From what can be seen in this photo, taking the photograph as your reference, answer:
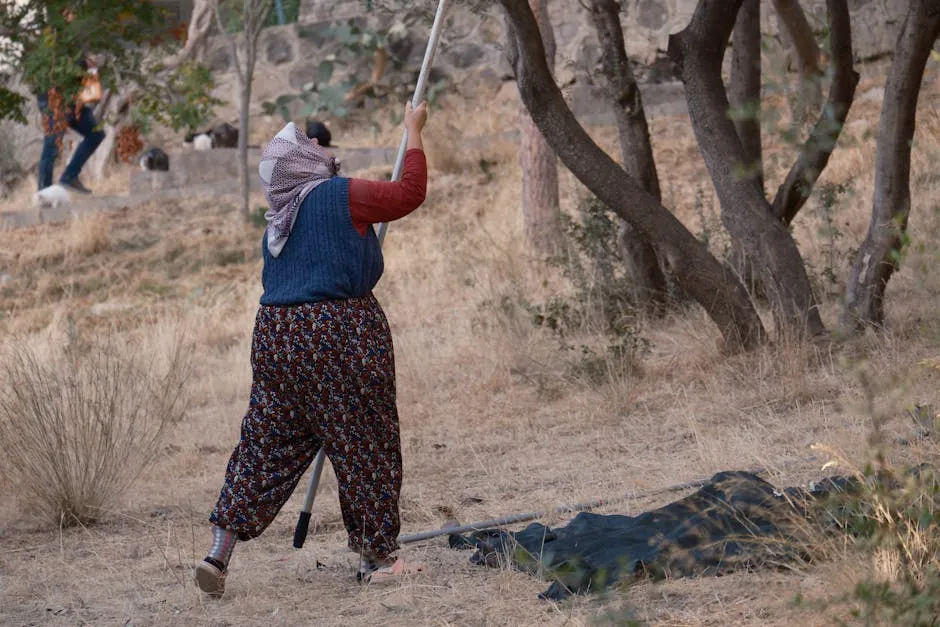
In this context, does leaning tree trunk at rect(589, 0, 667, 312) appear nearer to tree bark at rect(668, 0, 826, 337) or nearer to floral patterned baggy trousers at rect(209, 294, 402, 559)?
tree bark at rect(668, 0, 826, 337)

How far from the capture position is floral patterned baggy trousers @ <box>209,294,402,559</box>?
431cm

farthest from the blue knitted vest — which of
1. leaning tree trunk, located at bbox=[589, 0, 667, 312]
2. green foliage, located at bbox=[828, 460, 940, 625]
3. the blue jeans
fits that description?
the blue jeans

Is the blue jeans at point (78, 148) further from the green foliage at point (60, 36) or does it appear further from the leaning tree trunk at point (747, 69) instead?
the leaning tree trunk at point (747, 69)

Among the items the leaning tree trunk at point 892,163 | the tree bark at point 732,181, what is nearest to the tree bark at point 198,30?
the tree bark at point 732,181

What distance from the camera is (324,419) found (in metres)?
4.36

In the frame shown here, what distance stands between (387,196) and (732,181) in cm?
362

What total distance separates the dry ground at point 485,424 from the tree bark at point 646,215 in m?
0.25

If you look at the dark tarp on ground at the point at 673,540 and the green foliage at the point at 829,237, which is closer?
the dark tarp on ground at the point at 673,540

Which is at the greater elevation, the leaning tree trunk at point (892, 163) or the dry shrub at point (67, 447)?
the leaning tree trunk at point (892, 163)

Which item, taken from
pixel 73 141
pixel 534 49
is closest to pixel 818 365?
pixel 534 49

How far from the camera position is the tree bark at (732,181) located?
738 cm

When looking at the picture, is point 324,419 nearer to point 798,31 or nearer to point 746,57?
point 746,57

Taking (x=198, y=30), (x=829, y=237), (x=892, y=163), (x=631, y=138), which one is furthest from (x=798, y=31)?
(x=198, y=30)

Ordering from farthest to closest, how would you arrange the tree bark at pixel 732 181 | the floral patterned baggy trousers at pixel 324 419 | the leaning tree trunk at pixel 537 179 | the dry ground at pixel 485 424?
the leaning tree trunk at pixel 537 179 → the tree bark at pixel 732 181 → the floral patterned baggy trousers at pixel 324 419 → the dry ground at pixel 485 424
